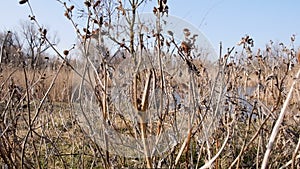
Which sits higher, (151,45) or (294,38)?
(294,38)

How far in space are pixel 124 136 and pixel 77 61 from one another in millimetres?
575

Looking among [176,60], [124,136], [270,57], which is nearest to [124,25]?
[176,60]

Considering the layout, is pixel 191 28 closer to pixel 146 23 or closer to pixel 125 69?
pixel 146 23

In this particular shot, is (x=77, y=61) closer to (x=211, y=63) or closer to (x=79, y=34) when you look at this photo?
(x=79, y=34)

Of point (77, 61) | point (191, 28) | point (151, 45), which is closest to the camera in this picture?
point (191, 28)

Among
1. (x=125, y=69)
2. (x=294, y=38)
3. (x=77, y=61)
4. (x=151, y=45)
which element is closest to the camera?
(x=151, y=45)

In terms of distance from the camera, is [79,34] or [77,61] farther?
[77,61]

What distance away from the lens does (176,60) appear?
186 cm

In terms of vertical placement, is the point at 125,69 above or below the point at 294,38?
below

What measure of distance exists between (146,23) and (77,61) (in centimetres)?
63

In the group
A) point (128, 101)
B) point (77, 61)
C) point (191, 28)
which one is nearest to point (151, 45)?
point (128, 101)

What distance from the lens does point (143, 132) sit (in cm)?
69

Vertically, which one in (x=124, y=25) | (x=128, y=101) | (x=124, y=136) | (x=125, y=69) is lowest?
(x=124, y=136)

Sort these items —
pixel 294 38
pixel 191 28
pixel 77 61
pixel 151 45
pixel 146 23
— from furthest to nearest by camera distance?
pixel 294 38
pixel 77 61
pixel 151 45
pixel 146 23
pixel 191 28
